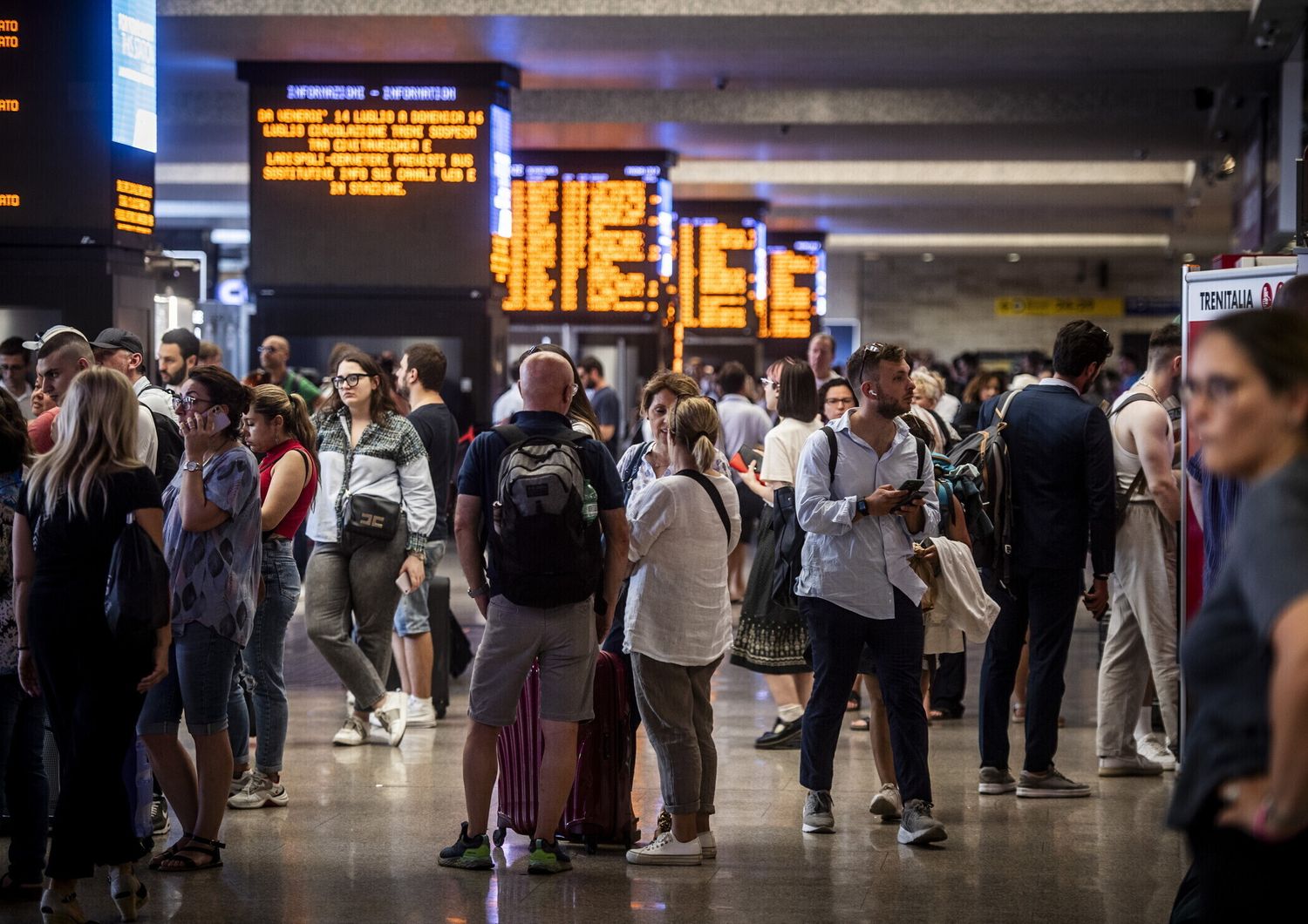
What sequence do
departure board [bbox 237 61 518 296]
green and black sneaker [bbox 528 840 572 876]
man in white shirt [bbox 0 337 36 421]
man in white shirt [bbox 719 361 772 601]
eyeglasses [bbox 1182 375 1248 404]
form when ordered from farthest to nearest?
departure board [bbox 237 61 518 296]
man in white shirt [bbox 719 361 772 601]
man in white shirt [bbox 0 337 36 421]
green and black sneaker [bbox 528 840 572 876]
eyeglasses [bbox 1182 375 1248 404]

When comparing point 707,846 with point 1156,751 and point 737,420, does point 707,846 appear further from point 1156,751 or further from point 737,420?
point 737,420

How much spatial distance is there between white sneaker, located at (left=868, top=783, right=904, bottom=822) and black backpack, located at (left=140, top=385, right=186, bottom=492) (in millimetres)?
2859

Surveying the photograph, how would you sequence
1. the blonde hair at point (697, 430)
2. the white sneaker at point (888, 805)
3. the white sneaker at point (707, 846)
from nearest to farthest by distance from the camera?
the blonde hair at point (697, 430), the white sneaker at point (707, 846), the white sneaker at point (888, 805)

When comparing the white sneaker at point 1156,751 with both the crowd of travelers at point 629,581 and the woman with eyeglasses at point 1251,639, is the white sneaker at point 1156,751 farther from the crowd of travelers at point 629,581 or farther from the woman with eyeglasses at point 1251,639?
the woman with eyeglasses at point 1251,639

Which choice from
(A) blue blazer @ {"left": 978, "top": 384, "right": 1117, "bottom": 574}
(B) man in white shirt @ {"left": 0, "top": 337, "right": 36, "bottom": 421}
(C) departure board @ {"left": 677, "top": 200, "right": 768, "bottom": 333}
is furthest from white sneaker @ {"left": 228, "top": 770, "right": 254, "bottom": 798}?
(C) departure board @ {"left": 677, "top": 200, "right": 768, "bottom": 333}

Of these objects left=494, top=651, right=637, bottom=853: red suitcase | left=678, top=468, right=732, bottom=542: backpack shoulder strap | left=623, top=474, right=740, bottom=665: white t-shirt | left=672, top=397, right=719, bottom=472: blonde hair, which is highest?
left=672, top=397, right=719, bottom=472: blonde hair

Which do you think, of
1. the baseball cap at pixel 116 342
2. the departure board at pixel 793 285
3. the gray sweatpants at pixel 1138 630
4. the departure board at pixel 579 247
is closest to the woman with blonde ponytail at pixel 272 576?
the baseball cap at pixel 116 342

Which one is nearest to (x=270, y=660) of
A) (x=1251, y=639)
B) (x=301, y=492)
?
(x=301, y=492)

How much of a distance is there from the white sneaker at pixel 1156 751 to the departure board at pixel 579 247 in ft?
30.8

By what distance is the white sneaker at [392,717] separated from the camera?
7352 mm

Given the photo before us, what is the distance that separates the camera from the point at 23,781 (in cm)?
495

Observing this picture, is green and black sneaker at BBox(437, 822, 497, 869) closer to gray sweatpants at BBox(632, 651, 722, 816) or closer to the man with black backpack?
the man with black backpack

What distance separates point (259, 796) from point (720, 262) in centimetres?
1612

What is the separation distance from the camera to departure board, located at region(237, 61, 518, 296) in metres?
12.0
